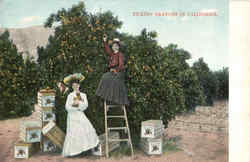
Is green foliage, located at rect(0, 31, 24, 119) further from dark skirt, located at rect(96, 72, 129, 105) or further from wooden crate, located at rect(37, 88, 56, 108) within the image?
dark skirt, located at rect(96, 72, 129, 105)

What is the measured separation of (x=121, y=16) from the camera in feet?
14.7

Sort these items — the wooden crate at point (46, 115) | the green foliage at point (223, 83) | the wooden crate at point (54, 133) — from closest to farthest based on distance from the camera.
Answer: the wooden crate at point (54, 133) < the wooden crate at point (46, 115) < the green foliage at point (223, 83)

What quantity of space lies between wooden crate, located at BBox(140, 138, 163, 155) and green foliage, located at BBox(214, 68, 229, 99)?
1.22 m

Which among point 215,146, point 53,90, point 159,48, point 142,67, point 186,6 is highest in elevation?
point 186,6

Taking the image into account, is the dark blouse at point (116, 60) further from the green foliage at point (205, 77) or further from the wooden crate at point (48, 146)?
the wooden crate at point (48, 146)

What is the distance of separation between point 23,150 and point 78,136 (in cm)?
89

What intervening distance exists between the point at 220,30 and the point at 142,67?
4.64ft

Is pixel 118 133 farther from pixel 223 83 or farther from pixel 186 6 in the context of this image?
pixel 186 6

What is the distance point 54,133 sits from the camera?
432cm

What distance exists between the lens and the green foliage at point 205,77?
4.57 metres

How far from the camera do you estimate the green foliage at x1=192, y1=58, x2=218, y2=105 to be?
4574 mm


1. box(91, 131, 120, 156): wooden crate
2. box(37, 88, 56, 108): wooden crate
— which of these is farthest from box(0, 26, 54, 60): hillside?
box(91, 131, 120, 156): wooden crate

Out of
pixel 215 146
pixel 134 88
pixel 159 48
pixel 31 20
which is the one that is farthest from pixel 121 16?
pixel 215 146

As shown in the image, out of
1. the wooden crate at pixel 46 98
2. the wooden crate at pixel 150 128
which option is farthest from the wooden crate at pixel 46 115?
the wooden crate at pixel 150 128
